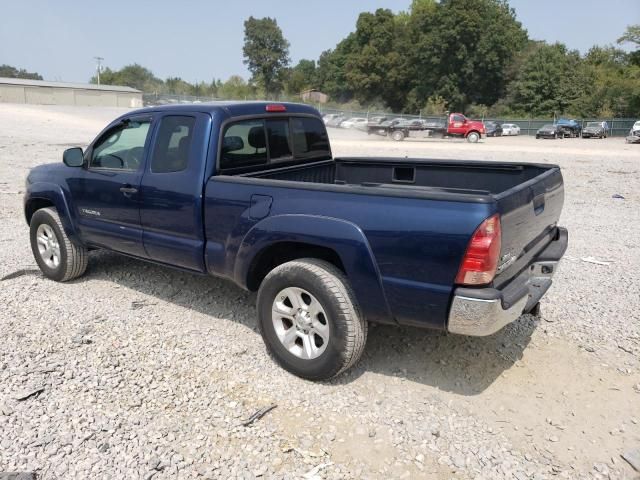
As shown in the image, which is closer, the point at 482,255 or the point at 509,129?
the point at 482,255

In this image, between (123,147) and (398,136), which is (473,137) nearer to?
(398,136)

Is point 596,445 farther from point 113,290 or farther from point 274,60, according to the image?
point 274,60

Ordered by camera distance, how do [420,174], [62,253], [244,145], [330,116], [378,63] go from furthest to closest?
[378,63] → [330,116] → [62,253] → [420,174] → [244,145]

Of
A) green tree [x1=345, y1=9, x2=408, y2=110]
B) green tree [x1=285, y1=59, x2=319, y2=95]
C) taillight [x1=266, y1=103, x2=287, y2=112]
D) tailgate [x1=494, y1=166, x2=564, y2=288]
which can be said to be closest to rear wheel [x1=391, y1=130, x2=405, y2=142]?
taillight [x1=266, y1=103, x2=287, y2=112]

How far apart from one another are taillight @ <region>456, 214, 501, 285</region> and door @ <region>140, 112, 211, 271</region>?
2000mm

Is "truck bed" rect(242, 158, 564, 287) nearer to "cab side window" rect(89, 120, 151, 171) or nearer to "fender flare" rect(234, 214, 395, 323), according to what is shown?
"fender flare" rect(234, 214, 395, 323)

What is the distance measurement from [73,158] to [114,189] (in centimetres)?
66

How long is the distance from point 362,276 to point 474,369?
1234mm

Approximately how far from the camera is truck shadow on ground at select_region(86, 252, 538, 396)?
3.73 metres

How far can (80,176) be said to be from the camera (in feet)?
16.1

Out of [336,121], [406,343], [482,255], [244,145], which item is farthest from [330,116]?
[482,255]

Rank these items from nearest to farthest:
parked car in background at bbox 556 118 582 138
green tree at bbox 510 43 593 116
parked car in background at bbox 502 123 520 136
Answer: parked car in background at bbox 556 118 582 138
parked car in background at bbox 502 123 520 136
green tree at bbox 510 43 593 116

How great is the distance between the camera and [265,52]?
96.8 meters

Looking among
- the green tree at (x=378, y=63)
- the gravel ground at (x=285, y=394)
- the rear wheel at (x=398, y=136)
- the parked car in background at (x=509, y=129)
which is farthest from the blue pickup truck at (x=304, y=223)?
the green tree at (x=378, y=63)
